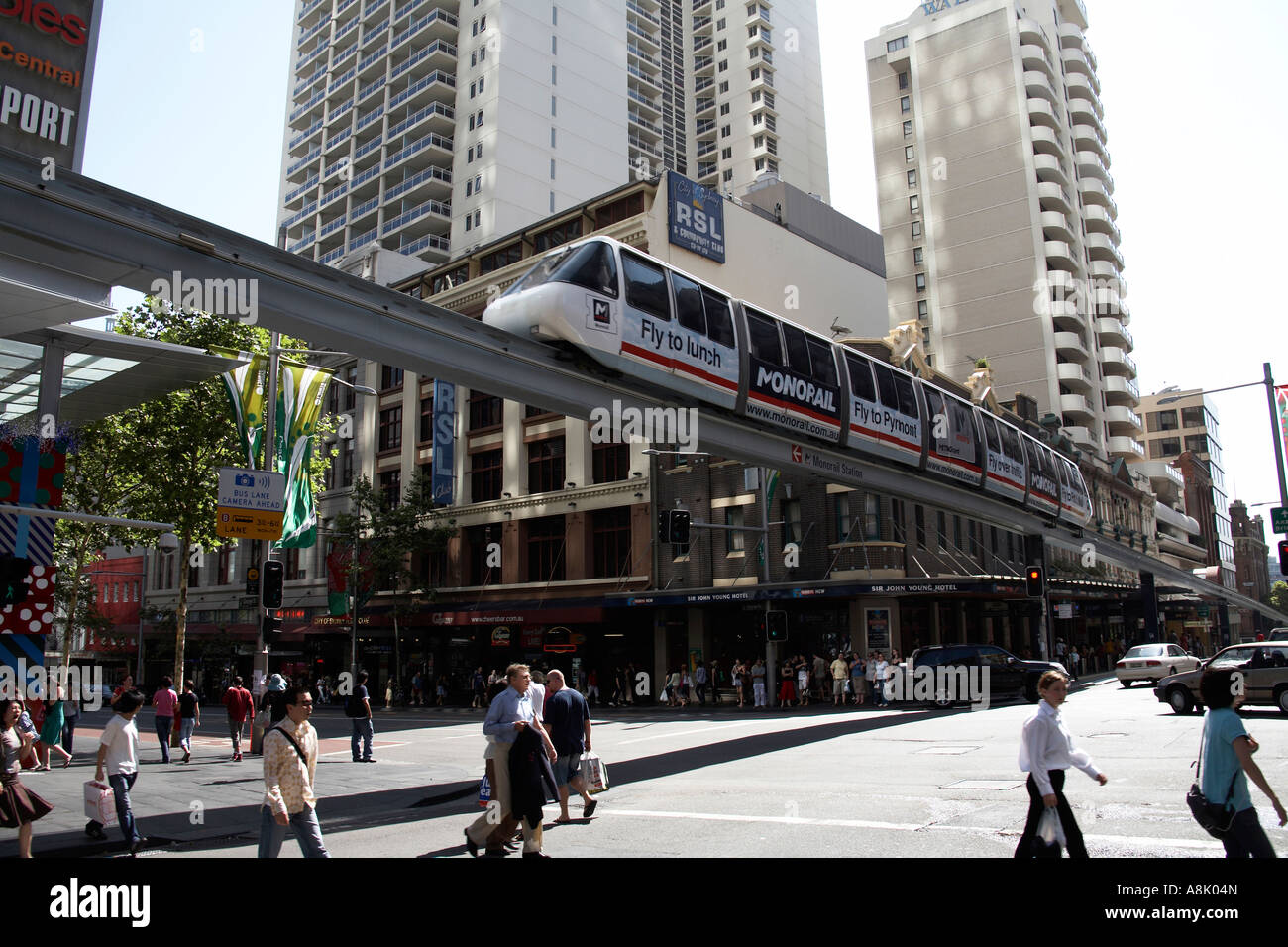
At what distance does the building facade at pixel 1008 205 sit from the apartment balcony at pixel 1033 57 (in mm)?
181

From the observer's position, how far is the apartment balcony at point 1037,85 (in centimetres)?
7238

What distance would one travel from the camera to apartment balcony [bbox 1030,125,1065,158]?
71.7 meters

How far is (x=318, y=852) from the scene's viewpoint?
6941mm

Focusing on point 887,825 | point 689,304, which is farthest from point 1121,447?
point 887,825

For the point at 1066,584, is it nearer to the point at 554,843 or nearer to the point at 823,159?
the point at 554,843

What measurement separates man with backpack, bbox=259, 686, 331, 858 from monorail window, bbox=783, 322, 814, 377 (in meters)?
14.9

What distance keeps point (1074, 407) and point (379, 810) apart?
66.3 m

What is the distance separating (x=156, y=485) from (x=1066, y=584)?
33.8 meters

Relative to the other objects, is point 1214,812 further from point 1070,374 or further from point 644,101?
point 644,101

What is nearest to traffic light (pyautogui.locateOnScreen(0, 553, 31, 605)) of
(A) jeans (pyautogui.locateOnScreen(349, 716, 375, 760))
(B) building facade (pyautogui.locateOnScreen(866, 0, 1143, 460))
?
(A) jeans (pyautogui.locateOnScreen(349, 716, 375, 760))

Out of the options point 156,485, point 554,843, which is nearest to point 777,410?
point 554,843

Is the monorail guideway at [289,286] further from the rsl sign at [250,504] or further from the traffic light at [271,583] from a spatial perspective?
the traffic light at [271,583]

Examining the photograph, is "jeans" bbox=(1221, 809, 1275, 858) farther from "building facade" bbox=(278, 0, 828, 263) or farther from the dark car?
"building facade" bbox=(278, 0, 828, 263)
